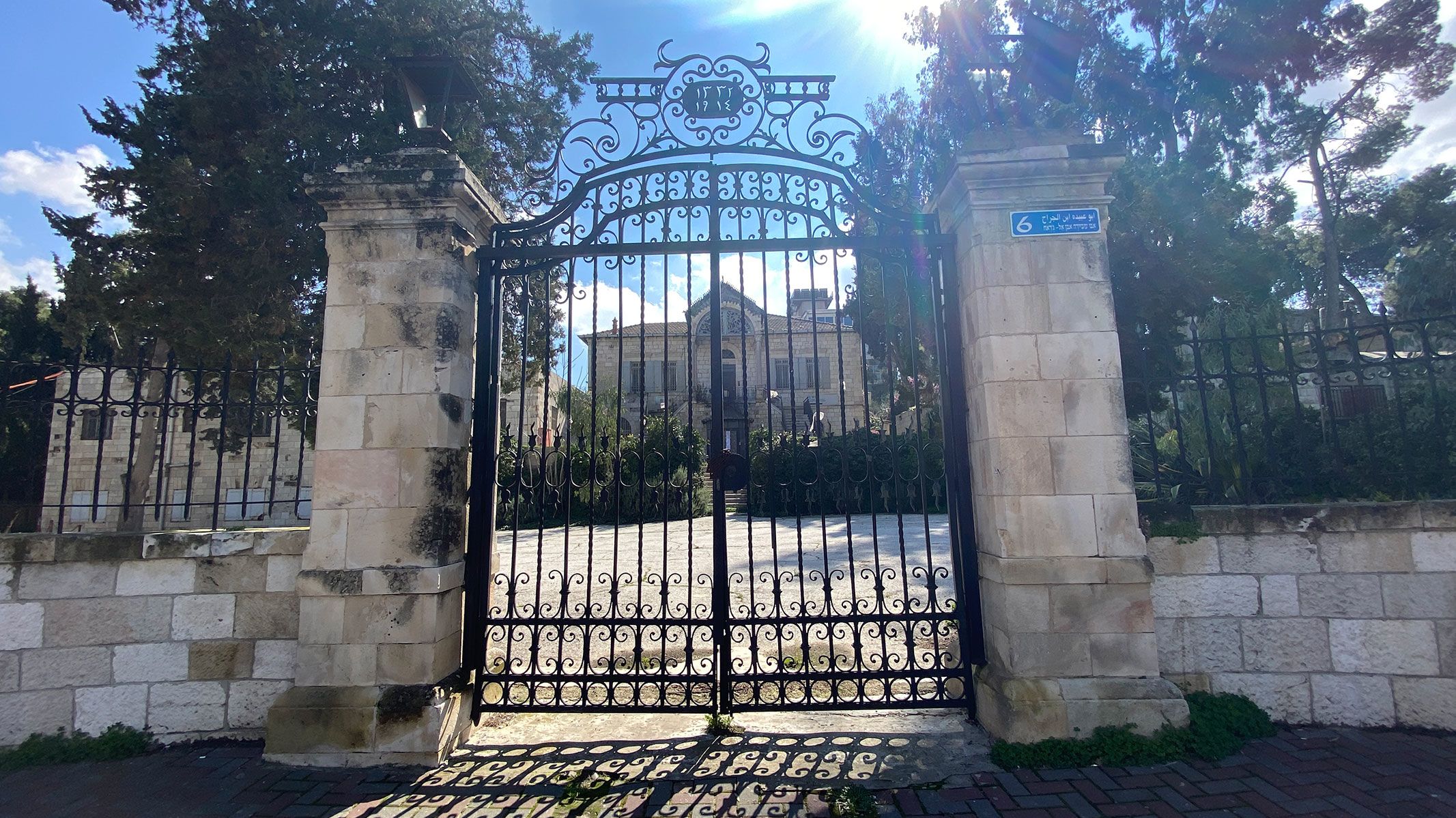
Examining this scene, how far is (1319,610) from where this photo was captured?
389cm

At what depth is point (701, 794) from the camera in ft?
11.0

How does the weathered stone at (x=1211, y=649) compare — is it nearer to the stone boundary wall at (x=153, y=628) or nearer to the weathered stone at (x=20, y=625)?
the stone boundary wall at (x=153, y=628)

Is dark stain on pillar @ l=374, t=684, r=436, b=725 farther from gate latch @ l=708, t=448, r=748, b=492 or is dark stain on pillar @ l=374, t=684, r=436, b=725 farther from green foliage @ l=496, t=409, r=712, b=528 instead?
gate latch @ l=708, t=448, r=748, b=492

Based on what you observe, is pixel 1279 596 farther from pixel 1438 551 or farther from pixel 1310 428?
pixel 1310 428

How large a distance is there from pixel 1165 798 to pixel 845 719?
1.76 meters

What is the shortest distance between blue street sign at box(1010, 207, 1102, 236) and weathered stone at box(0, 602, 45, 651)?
6.49 m

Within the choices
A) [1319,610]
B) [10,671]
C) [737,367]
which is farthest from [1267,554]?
[737,367]

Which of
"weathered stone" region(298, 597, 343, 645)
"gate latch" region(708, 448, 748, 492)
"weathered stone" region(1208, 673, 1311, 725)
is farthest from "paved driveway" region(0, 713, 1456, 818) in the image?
"gate latch" region(708, 448, 748, 492)

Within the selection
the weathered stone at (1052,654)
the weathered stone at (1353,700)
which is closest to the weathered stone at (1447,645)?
the weathered stone at (1353,700)

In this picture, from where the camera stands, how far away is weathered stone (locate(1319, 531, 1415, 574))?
12.7 ft

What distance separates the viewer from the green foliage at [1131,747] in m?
3.52

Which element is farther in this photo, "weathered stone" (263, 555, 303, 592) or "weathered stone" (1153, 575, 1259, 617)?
"weathered stone" (263, 555, 303, 592)

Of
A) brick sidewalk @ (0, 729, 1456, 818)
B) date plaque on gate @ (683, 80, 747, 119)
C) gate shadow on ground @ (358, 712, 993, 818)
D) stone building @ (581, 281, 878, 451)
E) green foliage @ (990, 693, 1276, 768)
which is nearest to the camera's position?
brick sidewalk @ (0, 729, 1456, 818)

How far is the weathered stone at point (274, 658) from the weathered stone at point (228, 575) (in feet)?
1.16
